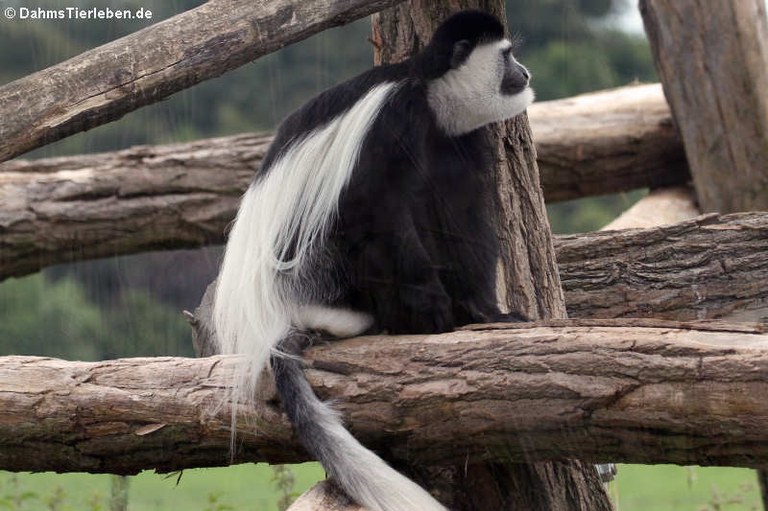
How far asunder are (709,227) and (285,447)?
1507mm

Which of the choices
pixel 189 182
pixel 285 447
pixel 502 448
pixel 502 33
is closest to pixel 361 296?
pixel 285 447

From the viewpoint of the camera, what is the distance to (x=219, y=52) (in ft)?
6.70

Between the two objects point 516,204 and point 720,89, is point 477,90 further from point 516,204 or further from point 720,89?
point 720,89

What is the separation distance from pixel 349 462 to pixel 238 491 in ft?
10.6

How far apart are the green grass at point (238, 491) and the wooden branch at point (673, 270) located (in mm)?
585

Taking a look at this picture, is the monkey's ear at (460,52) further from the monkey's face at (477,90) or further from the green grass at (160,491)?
the green grass at (160,491)

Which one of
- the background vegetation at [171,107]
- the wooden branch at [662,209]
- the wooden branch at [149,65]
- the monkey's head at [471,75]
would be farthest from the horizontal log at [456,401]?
the background vegetation at [171,107]

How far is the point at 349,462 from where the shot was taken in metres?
2.03

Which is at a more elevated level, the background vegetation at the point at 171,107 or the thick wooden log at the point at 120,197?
the background vegetation at the point at 171,107

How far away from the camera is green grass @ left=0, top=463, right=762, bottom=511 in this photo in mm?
3307

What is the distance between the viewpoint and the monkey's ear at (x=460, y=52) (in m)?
2.61

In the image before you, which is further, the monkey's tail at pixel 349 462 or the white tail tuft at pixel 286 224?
the white tail tuft at pixel 286 224

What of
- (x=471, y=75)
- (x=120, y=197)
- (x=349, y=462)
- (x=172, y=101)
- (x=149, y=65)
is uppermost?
(x=172, y=101)

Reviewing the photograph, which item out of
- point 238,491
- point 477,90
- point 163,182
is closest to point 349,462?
point 477,90
